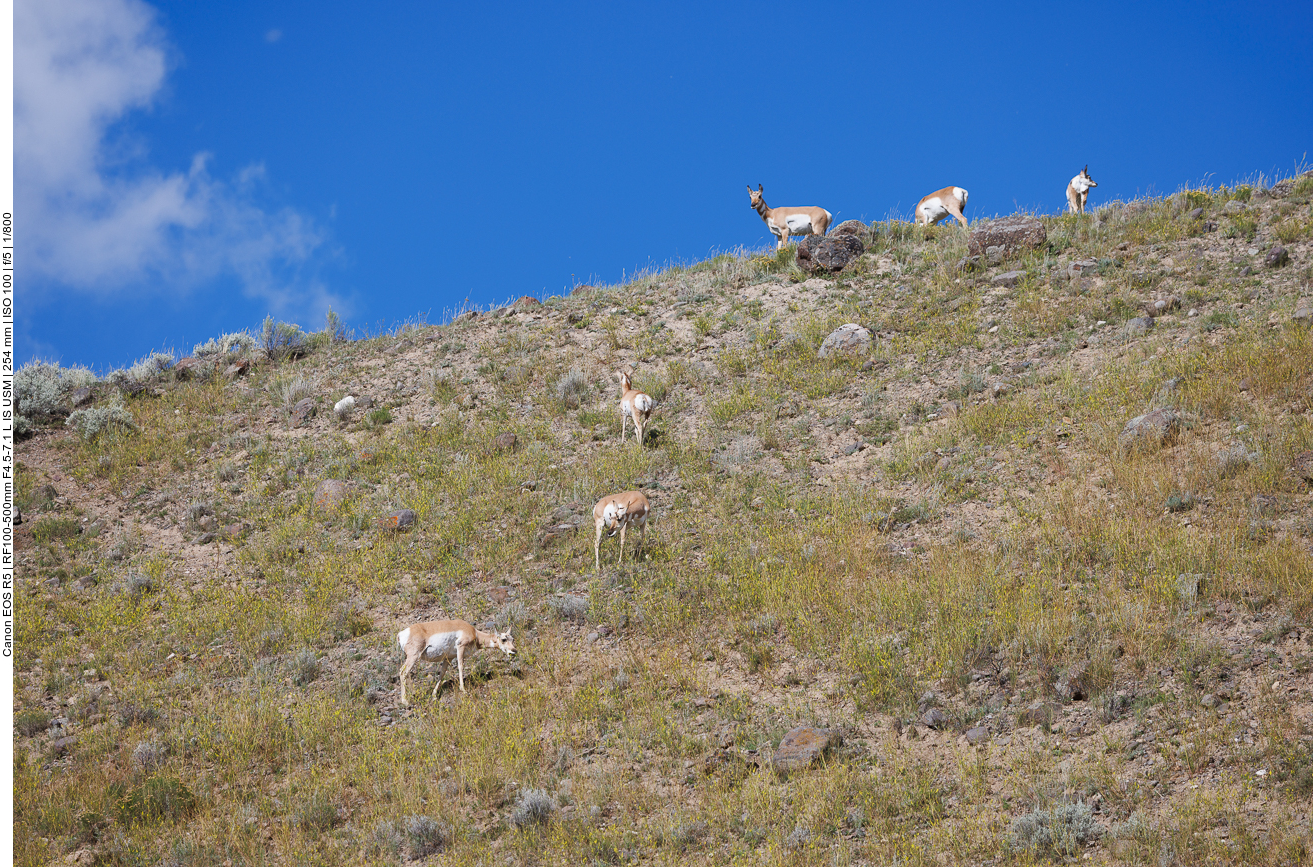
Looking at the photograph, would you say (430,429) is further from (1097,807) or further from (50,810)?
(1097,807)

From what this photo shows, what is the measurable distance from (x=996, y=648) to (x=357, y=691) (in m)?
7.68

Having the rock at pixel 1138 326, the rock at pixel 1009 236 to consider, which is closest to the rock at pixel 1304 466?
the rock at pixel 1138 326

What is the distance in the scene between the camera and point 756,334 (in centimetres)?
2144

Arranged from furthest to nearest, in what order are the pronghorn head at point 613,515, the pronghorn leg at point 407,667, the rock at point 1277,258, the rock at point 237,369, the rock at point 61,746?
the rock at point 237,369 < the rock at point 1277,258 < the pronghorn head at point 613,515 < the pronghorn leg at point 407,667 < the rock at point 61,746

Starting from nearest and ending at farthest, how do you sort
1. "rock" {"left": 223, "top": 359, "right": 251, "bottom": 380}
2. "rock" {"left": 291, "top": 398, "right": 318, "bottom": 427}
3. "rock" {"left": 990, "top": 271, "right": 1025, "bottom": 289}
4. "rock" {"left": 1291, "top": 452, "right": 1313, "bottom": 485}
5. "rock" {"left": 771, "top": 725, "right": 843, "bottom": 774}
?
"rock" {"left": 771, "top": 725, "right": 843, "bottom": 774} < "rock" {"left": 1291, "top": 452, "right": 1313, "bottom": 485} < "rock" {"left": 990, "top": 271, "right": 1025, "bottom": 289} < "rock" {"left": 291, "top": 398, "right": 318, "bottom": 427} < "rock" {"left": 223, "top": 359, "right": 251, "bottom": 380}

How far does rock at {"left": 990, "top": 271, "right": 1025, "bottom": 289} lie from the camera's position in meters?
20.6

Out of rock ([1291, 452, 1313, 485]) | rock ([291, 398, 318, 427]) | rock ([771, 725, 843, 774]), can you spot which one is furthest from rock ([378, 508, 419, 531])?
rock ([1291, 452, 1313, 485])

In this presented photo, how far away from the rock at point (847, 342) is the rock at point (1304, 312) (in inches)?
297

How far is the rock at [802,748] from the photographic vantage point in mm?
8438

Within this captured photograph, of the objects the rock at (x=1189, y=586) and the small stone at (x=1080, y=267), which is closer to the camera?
the rock at (x=1189, y=586)

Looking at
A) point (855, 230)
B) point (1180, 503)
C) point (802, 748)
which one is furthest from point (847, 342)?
point (802, 748)

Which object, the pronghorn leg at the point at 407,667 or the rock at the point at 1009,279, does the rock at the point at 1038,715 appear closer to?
the pronghorn leg at the point at 407,667

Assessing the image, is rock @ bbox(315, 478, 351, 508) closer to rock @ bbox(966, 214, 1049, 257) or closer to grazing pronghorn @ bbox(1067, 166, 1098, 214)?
rock @ bbox(966, 214, 1049, 257)

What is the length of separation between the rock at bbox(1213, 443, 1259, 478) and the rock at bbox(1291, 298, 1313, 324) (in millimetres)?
4751
